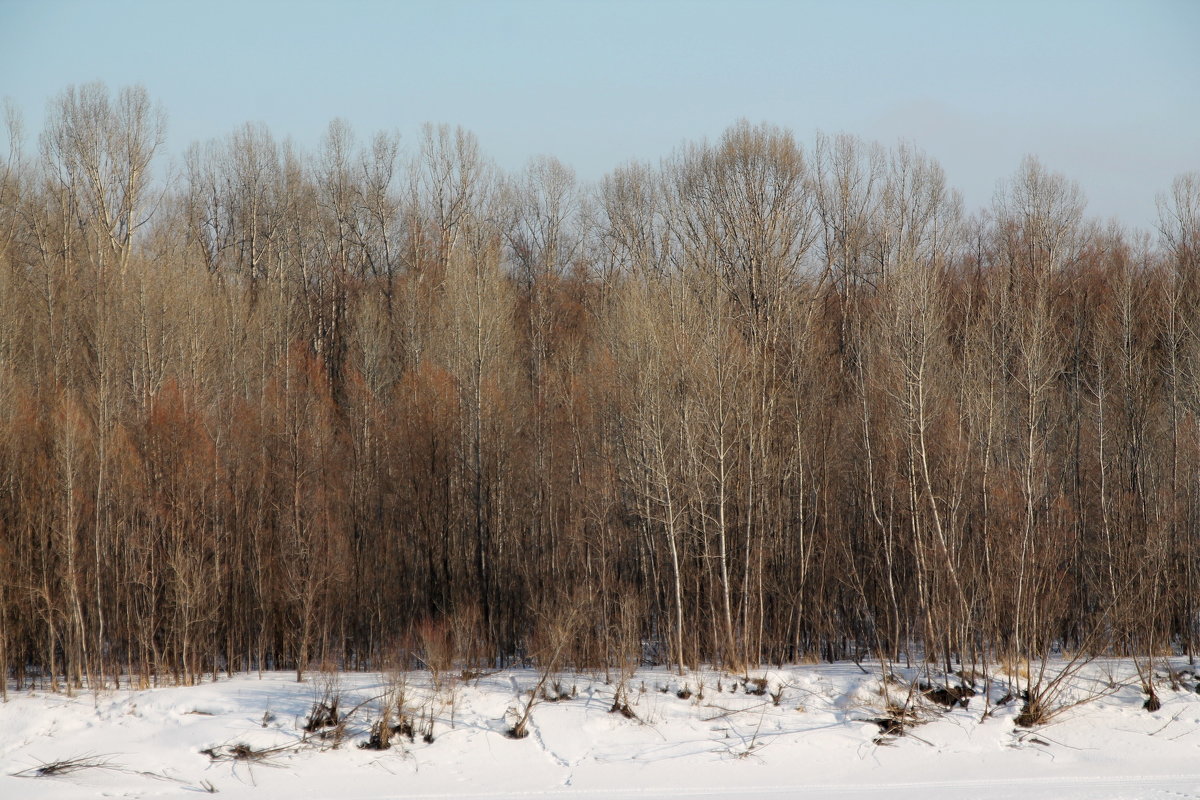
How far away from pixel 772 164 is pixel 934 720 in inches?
579

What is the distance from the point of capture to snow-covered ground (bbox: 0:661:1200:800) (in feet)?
45.0

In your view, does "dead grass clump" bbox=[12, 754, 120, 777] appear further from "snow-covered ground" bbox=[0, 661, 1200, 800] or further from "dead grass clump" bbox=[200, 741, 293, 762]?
"dead grass clump" bbox=[200, 741, 293, 762]

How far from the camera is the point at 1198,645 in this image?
63.8 ft

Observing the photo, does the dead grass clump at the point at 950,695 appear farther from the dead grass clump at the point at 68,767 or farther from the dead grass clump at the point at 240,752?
the dead grass clump at the point at 68,767

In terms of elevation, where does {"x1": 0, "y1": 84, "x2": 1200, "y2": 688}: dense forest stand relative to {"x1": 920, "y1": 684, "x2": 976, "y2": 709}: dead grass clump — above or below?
above

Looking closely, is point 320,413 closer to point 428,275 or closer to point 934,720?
point 428,275

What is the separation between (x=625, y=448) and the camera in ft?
67.1

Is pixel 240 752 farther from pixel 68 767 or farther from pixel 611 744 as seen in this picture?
pixel 611 744

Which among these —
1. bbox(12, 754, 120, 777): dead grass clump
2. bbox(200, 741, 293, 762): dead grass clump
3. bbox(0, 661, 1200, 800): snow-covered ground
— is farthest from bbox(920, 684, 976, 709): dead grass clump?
bbox(12, 754, 120, 777): dead grass clump

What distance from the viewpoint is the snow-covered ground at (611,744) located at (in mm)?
13703

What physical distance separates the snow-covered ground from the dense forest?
1331 mm

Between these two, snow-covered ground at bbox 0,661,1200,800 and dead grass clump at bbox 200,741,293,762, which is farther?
dead grass clump at bbox 200,741,293,762

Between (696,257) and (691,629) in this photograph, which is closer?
(691,629)

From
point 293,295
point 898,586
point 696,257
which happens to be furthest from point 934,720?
point 293,295
